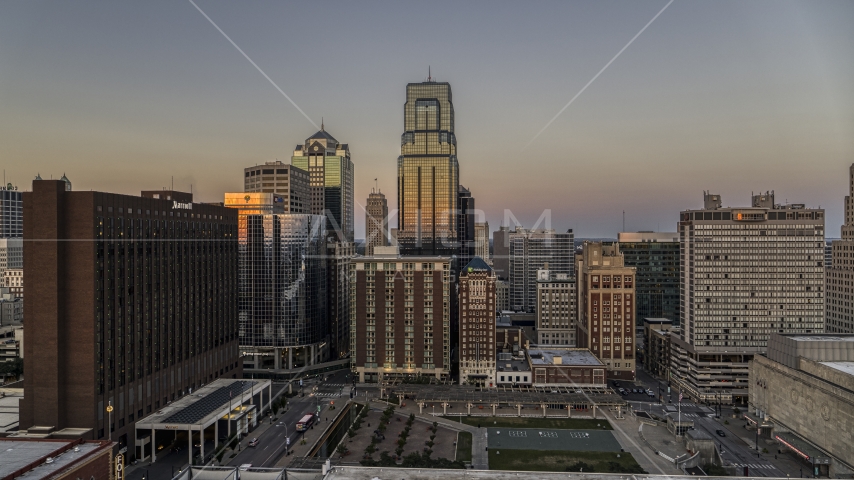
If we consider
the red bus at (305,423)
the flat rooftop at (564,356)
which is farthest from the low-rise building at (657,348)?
the red bus at (305,423)

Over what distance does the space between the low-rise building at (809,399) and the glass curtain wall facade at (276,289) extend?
110 metres

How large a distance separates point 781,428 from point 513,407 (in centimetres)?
5138

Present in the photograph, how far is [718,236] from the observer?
136 metres

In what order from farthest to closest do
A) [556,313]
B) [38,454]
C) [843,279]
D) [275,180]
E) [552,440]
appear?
1. [275,180]
2. [556,313]
3. [843,279]
4. [552,440]
5. [38,454]

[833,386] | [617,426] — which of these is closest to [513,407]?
[617,426]

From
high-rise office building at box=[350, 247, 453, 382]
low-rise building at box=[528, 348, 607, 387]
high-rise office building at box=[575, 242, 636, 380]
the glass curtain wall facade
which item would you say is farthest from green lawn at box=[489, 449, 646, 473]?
the glass curtain wall facade

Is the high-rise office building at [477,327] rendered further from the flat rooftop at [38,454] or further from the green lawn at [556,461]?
the flat rooftop at [38,454]

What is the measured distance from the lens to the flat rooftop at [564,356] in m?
142

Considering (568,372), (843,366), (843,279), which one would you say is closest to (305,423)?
(568,372)

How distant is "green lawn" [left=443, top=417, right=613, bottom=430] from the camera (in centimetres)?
11500

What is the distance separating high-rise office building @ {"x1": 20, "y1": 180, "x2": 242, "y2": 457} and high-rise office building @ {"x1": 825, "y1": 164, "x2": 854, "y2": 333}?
160 m

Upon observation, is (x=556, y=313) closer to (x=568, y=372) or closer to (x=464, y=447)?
(x=568, y=372)

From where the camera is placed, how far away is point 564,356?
14900cm

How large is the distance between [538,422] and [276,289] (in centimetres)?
7807
